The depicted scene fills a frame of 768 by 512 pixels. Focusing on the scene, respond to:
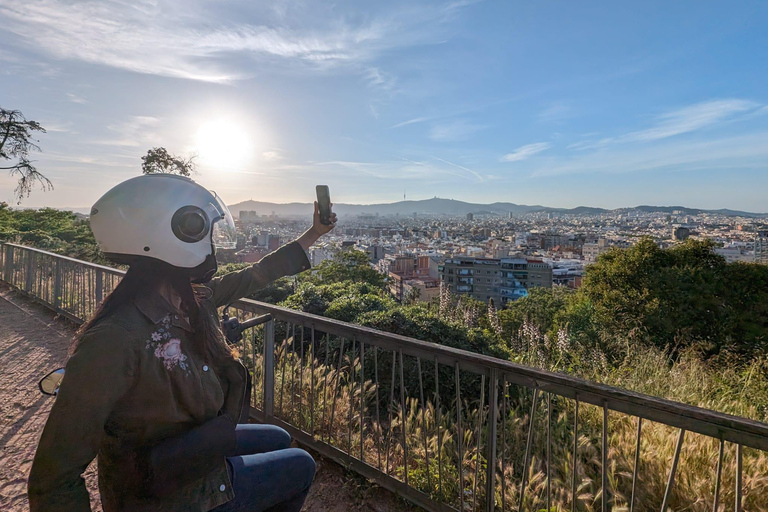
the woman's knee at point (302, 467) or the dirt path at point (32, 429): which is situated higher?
the woman's knee at point (302, 467)

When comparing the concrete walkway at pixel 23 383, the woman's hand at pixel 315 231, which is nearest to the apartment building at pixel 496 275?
the concrete walkway at pixel 23 383

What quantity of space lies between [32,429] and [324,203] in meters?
3.59

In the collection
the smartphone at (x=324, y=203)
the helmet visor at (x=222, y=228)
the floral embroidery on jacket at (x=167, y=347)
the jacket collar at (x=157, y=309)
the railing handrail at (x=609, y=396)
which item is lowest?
the railing handrail at (x=609, y=396)

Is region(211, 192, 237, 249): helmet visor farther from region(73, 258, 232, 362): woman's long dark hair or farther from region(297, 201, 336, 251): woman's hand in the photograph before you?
region(297, 201, 336, 251): woman's hand

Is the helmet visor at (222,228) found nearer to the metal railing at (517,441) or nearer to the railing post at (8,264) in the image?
the metal railing at (517,441)

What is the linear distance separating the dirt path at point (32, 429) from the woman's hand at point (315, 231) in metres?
1.54

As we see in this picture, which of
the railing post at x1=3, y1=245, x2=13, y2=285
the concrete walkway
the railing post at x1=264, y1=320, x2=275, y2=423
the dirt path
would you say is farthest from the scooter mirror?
the railing post at x1=3, y1=245, x2=13, y2=285

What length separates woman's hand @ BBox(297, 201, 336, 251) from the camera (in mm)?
2580

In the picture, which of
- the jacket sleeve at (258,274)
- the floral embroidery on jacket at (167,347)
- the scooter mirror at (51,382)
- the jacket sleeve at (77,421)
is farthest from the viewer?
the jacket sleeve at (258,274)

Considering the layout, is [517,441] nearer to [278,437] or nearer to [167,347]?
[278,437]

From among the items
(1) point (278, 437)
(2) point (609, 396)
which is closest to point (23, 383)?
(1) point (278, 437)

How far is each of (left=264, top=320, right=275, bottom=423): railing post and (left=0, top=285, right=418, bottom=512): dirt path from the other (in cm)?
69

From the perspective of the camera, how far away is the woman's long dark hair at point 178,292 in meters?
1.43

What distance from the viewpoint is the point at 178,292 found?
1602mm
